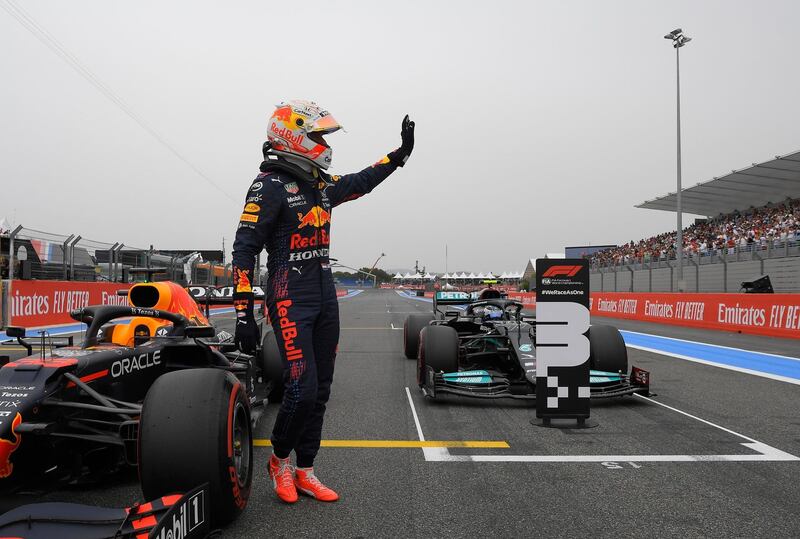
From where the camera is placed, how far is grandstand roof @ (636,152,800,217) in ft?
87.9

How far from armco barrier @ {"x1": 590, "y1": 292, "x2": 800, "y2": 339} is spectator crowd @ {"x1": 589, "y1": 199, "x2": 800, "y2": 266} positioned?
4988 mm

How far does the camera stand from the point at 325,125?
356 centimetres

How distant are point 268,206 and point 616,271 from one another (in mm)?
30402

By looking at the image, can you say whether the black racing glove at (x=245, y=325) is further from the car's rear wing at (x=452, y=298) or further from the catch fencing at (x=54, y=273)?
the catch fencing at (x=54, y=273)

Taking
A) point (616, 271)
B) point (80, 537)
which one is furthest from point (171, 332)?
point (616, 271)

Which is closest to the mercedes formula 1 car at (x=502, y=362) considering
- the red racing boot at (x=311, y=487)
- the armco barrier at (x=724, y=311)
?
the red racing boot at (x=311, y=487)

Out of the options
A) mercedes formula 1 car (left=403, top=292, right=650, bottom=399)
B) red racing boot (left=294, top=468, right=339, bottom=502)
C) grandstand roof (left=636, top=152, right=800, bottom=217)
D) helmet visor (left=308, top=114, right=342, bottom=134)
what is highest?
grandstand roof (left=636, top=152, right=800, bottom=217)

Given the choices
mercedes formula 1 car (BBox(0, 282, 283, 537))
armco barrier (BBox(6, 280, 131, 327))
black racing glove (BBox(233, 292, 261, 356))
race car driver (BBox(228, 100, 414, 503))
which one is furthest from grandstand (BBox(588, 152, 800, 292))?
mercedes formula 1 car (BBox(0, 282, 283, 537))

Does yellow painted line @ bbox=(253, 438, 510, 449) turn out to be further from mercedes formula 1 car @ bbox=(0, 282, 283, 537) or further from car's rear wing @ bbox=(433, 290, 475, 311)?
car's rear wing @ bbox=(433, 290, 475, 311)

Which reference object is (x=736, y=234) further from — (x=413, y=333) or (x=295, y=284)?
(x=295, y=284)

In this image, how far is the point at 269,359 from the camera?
18.6 ft

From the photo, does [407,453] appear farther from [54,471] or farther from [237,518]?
[54,471]

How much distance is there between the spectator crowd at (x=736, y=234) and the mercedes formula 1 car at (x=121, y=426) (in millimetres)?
22269

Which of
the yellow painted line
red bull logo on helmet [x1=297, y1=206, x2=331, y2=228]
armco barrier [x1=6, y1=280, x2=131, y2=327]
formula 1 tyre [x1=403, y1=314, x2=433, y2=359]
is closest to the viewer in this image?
red bull logo on helmet [x1=297, y1=206, x2=331, y2=228]
